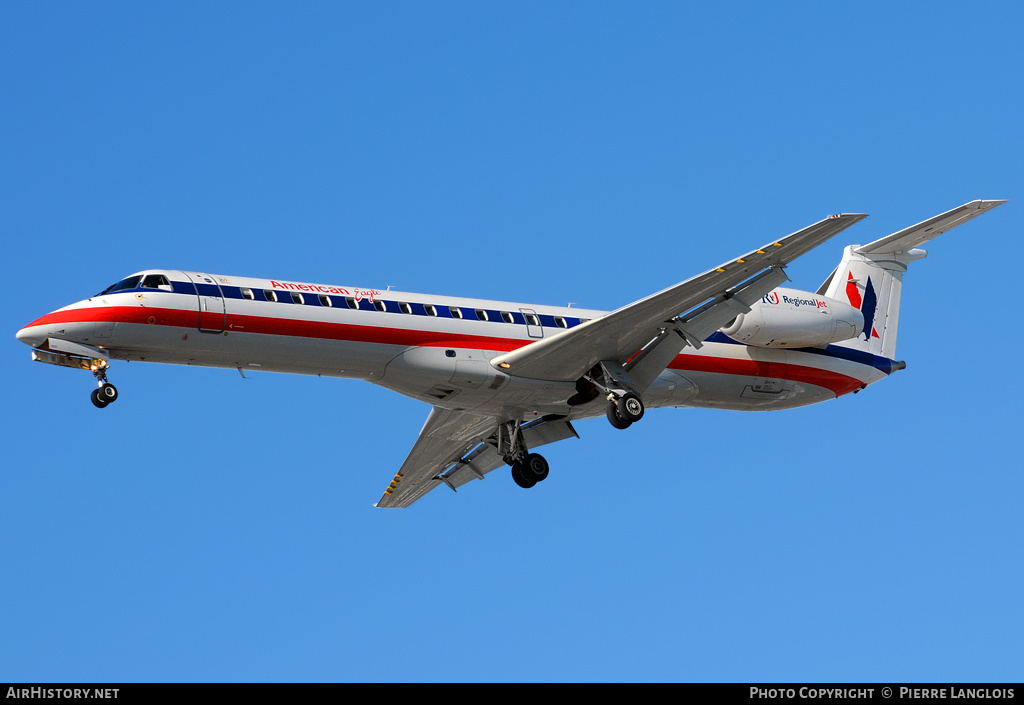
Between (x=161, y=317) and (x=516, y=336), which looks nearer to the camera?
(x=161, y=317)

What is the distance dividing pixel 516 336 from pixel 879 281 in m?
10.3

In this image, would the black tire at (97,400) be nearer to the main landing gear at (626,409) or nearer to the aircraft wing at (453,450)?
the aircraft wing at (453,450)

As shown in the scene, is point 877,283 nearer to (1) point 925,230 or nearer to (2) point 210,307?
(1) point 925,230

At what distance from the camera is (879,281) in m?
30.8

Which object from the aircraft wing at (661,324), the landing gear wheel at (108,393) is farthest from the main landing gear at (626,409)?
the landing gear wheel at (108,393)

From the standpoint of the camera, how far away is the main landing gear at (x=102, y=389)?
74.4 feet

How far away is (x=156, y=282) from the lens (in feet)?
75.3

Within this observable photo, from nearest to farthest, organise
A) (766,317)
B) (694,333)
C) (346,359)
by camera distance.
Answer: (346,359), (694,333), (766,317)

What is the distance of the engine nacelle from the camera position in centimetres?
2734
